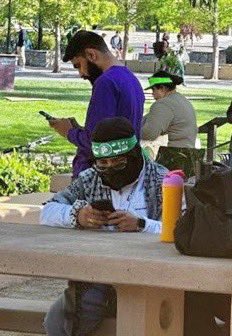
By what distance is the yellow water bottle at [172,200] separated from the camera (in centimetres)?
432

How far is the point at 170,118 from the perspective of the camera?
31.2ft

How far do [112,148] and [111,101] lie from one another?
118cm

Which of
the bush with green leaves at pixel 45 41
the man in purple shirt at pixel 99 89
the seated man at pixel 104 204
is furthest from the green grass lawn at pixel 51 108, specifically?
the bush with green leaves at pixel 45 41

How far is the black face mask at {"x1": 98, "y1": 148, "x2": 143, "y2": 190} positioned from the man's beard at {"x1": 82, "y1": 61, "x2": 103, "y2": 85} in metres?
1.37

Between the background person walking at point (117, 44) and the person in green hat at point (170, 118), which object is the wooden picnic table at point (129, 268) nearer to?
the person in green hat at point (170, 118)

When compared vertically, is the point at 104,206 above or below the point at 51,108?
above

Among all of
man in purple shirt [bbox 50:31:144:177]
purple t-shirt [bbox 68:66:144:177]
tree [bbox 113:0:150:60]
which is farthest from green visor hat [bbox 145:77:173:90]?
tree [bbox 113:0:150:60]

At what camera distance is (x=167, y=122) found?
9516mm

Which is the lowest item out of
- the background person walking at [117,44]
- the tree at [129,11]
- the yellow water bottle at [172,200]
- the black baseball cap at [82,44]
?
the background person walking at [117,44]

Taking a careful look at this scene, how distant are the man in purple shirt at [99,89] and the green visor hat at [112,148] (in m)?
1.10

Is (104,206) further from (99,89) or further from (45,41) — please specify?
(45,41)

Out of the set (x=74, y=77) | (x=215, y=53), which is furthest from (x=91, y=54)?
(x=215, y=53)

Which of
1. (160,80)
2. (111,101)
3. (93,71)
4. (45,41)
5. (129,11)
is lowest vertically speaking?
(45,41)

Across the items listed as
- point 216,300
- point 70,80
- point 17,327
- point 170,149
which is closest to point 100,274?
point 216,300
